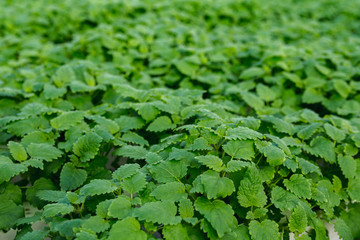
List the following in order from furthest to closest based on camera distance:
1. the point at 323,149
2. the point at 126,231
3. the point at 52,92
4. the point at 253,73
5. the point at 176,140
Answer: the point at 253,73 < the point at 52,92 < the point at 323,149 < the point at 176,140 < the point at 126,231

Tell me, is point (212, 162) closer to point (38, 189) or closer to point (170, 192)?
point (170, 192)

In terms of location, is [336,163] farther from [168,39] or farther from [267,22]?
[267,22]

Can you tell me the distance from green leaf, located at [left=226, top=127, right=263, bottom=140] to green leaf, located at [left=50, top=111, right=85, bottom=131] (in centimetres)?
112

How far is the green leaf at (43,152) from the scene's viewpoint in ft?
7.34

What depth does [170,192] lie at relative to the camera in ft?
6.24

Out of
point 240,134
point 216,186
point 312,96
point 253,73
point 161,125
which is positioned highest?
point 240,134

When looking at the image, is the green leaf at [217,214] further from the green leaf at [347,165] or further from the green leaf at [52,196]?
the green leaf at [347,165]

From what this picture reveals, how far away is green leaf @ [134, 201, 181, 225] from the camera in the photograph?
1.69 m

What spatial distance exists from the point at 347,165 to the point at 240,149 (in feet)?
2.73

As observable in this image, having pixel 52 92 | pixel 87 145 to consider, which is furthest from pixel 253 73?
pixel 87 145

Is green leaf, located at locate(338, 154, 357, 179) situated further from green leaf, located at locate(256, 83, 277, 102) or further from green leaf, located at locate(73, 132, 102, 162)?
green leaf, located at locate(73, 132, 102, 162)

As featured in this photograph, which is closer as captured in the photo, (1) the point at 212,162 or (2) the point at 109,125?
(1) the point at 212,162

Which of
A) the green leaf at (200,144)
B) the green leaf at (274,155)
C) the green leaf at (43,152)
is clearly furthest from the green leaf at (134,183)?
the green leaf at (274,155)

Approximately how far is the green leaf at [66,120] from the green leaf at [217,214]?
1.17 metres
